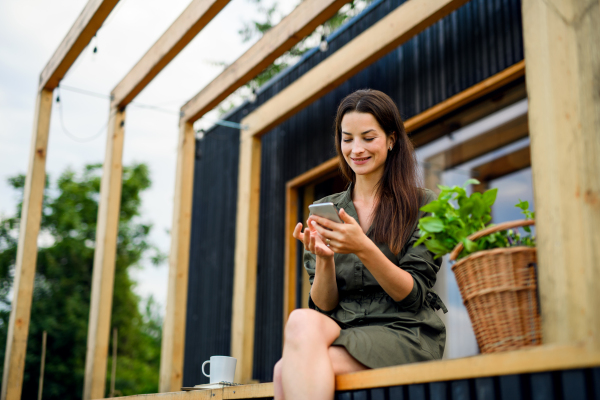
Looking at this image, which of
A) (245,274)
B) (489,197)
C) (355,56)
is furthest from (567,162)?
(245,274)

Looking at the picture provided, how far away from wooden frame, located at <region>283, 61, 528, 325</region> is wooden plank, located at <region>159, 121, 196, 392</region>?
1.02 meters

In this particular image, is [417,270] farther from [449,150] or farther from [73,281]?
[73,281]

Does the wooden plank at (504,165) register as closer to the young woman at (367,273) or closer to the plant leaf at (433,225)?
the young woman at (367,273)

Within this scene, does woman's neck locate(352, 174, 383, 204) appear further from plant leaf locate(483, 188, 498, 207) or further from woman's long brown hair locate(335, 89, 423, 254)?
plant leaf locate(483, 188, 498, 207)

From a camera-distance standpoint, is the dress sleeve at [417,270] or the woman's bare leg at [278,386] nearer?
the woman's bare leg at [278,386]

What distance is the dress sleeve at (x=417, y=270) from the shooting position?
5.61 ft

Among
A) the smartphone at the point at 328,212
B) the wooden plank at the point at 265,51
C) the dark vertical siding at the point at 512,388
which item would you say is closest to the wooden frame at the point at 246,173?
the wooden plank at the point at 265,51

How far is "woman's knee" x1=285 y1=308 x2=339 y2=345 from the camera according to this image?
1518 millimetres

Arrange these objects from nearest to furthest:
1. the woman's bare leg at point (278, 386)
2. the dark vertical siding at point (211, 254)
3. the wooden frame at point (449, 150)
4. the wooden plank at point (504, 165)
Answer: the woman's bare leg at point (278, 386) → the wooden frame at point (449, 150) → the wooden plank at point (504, 165) → the dark vertical siding at point (211, 254)

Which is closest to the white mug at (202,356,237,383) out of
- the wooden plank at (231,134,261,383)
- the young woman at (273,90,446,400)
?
the young woman at (273,90,446,400)

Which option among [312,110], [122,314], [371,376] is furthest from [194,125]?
[122,314]

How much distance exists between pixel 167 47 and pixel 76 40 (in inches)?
25.6

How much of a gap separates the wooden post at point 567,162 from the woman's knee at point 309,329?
550 millimetres

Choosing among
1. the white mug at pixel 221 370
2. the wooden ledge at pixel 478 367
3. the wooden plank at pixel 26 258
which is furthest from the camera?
the wooden plank at pixel 26 258
